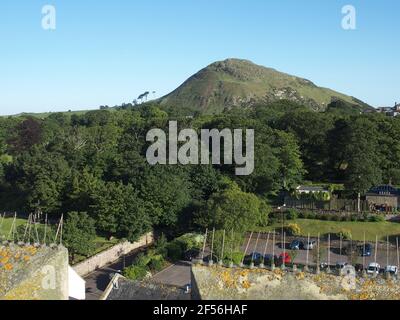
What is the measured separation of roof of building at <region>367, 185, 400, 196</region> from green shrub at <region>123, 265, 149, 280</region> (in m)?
30.1

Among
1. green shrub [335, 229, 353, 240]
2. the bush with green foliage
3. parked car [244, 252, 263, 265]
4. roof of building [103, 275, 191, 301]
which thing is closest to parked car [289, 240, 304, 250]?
green shrub [335, 229, 353, 240]

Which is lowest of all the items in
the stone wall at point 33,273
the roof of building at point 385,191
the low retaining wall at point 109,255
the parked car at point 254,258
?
the low retaining wall at point 109,255

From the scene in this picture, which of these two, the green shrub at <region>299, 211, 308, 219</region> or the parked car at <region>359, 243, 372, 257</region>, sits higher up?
the green shrub at <region>299, 211, 308, 219</region>

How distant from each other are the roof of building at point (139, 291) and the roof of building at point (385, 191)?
39.7m

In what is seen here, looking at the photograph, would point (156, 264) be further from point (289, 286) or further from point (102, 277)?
point (289, 286)

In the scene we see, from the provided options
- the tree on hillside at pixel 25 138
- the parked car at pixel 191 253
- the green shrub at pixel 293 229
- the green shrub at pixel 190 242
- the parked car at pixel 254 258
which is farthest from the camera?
the tree on hillside at pixel 25 138

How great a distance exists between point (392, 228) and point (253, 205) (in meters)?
14.7

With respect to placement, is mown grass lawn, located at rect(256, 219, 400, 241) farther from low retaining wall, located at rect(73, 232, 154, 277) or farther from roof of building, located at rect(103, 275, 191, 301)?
roof of building, located at rect(103, 275, 191, 301)

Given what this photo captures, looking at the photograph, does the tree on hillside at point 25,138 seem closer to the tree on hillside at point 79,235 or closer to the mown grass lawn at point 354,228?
the tree on hillside at point 79,235

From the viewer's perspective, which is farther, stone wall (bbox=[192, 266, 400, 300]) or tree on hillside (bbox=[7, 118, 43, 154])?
tree on hillside (bbox=[7, 118, 43, 154])

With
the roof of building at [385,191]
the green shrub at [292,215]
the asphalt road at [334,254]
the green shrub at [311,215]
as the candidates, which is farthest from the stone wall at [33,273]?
the roof of building at [385,191]

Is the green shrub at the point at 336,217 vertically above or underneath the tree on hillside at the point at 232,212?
underneath

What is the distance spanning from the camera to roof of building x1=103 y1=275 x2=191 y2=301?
22.4 metres

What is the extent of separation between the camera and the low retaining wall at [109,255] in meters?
41.8
